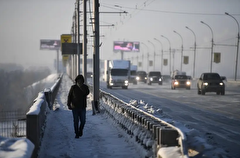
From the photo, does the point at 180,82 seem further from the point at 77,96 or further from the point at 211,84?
the point at 77,96

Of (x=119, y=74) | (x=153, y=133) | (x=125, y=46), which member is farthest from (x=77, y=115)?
(x=125, y=46)

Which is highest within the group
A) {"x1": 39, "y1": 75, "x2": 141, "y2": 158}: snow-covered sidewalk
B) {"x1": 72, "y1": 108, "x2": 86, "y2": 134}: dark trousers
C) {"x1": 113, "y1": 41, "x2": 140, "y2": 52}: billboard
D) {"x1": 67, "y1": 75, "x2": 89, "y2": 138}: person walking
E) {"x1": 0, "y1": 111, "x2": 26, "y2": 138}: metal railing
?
{"x1": 113, "y1": 41, "x2": 140, "y2": 52}: billboard

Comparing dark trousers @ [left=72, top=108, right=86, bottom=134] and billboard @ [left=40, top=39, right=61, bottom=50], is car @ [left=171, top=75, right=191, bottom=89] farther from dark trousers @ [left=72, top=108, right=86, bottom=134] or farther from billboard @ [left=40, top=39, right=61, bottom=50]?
billboard @ [left=40, top=39, right=61, bottom=50]

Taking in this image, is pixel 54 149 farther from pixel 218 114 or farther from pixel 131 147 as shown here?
pixel 218 114

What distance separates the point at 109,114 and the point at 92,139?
5027 millimetres

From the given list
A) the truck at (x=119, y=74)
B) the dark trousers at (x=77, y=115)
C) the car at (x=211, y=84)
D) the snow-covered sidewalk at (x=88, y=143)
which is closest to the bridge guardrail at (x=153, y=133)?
the snow-covered sidewalk at (x=88, y=143)

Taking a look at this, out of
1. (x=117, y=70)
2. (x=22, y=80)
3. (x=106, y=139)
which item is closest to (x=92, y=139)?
(x=106, y=139)

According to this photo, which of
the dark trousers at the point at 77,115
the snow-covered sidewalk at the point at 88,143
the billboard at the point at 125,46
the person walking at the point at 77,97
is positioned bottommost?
the snow-covered sidewalk at the point at 88,143

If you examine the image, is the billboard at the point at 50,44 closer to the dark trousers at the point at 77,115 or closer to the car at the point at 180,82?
the car at the point at 180,82

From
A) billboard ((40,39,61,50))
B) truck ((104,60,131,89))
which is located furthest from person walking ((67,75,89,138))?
billboard ((40,39,61,50))

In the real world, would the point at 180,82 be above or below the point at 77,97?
below

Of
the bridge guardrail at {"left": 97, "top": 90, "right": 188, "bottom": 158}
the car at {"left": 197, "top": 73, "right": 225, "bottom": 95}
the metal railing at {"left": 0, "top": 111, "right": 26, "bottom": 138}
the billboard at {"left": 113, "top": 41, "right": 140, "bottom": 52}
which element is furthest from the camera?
the billboard at {"left": 113, "top": 41, "right": 140, "bottom": 52}

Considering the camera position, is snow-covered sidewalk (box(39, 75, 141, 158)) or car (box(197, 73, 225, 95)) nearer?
snow-covered sidewalk (box(39, 75, 141, 158))

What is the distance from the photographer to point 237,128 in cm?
1411
